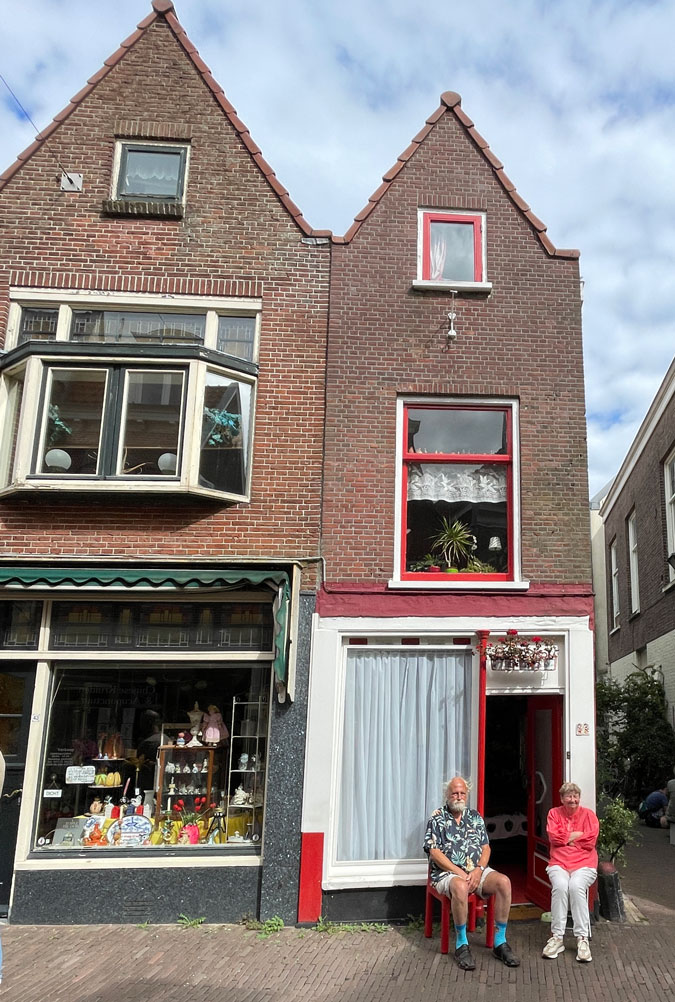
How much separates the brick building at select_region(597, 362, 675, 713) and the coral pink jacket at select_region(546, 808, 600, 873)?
7588 mm

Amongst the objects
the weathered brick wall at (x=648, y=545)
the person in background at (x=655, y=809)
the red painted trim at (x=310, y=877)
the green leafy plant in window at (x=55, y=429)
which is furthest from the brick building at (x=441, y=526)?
the weathered brick wall at (x=648, y=545)

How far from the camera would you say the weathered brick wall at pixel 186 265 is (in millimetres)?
8609

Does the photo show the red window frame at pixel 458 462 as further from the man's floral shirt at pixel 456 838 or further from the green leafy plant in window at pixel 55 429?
the green leafy plant in window at pixel 55 429

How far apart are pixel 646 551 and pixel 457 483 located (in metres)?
11.0

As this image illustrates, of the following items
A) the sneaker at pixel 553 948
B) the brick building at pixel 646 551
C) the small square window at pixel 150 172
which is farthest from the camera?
the brick building at pixel 646 551

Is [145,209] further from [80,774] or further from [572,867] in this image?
[572,867]

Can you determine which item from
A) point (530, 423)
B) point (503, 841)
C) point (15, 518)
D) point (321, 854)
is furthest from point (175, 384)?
point (503, 841)

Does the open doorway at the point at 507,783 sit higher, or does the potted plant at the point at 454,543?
the potted plant at the point at 454,543

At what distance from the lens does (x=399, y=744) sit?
8391 millimetres

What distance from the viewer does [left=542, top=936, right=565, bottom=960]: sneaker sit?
271 inches

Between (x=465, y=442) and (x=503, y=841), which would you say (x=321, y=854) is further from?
(x=465, y=442)

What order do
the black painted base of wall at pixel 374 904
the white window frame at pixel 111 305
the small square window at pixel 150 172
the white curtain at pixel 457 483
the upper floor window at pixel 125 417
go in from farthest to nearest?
the small square window at pixel 150 172 < the white window frame at pixel 111 305 < the white curtain at pixel 457 483 < the upper floor window at pixel 125 417 < the black painted base of wall at pixel 374 904

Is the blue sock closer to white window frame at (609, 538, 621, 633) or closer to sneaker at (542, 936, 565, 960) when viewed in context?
sneaker at (542, 936, 565, 960)

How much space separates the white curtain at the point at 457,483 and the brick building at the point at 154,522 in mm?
1230
